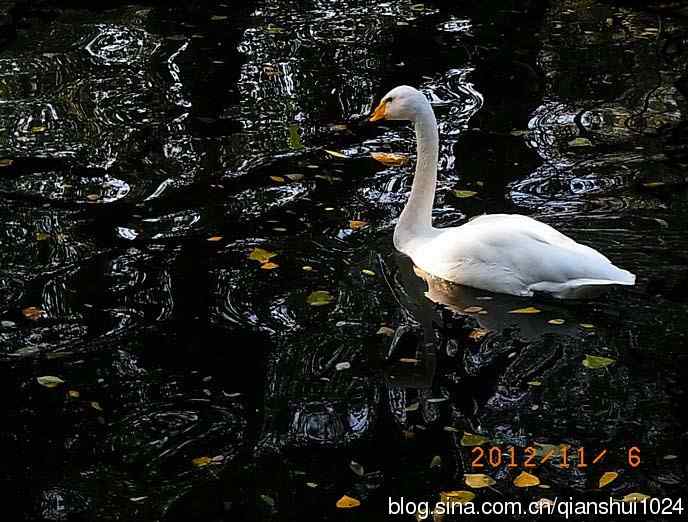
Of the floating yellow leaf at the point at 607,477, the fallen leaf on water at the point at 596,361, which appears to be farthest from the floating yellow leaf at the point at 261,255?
the floating yellow leaf at the point at 607,477

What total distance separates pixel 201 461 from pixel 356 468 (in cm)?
71

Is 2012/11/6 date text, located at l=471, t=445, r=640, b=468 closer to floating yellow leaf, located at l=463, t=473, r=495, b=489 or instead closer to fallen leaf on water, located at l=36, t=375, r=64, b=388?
floating yellow leaf, located at l=463, t=473, r=495, b=489

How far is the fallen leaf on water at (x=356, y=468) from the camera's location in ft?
17.5

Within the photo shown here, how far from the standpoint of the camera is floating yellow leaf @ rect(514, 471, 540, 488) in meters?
5.18

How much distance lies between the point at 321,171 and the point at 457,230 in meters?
1.84

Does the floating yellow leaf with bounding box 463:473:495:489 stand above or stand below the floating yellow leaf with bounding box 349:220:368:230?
below

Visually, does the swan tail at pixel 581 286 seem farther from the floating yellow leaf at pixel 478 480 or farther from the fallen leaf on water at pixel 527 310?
the floating yellow leaf at pixel 478 480

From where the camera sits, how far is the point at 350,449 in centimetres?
552

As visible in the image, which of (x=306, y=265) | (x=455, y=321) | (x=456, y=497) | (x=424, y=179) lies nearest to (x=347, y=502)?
(x=456, y=497)

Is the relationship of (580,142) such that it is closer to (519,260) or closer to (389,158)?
(389,158)

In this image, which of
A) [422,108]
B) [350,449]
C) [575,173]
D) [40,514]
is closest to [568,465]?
[350,449]

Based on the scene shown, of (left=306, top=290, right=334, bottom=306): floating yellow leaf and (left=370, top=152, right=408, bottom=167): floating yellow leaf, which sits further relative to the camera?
(left=370, top=152, right=408, bottom=167): floating yellow leaf

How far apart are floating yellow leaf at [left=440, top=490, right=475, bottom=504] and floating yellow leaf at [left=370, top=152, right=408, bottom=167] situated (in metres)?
4.41

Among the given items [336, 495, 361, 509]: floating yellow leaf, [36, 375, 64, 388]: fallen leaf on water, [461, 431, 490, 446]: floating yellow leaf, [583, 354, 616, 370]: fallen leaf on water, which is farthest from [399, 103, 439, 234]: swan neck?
[336, 495, 361, 509]: floating yellow leaf
